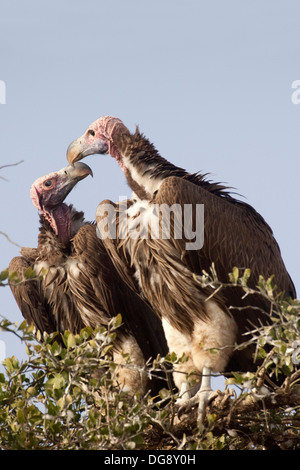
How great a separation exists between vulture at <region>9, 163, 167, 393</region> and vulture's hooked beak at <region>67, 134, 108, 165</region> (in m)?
0.61

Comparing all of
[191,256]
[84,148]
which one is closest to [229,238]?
[191,256]

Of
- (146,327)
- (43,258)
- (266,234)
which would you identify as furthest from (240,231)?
(43,258)

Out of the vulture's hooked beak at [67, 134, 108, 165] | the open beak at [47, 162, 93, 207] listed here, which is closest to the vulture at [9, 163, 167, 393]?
the open beak at [47, 162, 93, 207]

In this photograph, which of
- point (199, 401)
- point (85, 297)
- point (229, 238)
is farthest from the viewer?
point (85, 297)

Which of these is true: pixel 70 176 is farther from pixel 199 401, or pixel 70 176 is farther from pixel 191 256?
pixel 199 401

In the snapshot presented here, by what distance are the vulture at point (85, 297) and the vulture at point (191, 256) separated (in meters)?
0.38

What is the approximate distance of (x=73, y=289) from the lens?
25.2 ft

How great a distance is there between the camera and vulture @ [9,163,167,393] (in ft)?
25.2

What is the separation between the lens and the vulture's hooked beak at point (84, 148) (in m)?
8.04

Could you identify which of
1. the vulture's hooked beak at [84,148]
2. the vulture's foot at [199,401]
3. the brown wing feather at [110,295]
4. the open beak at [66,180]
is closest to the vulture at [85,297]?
the brown wing feather at [110,295]

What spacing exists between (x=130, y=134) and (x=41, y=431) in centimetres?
299

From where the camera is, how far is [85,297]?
7652 mm

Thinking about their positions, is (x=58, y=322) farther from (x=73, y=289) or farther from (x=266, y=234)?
(x=266, y=234)

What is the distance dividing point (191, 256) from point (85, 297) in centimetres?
115
